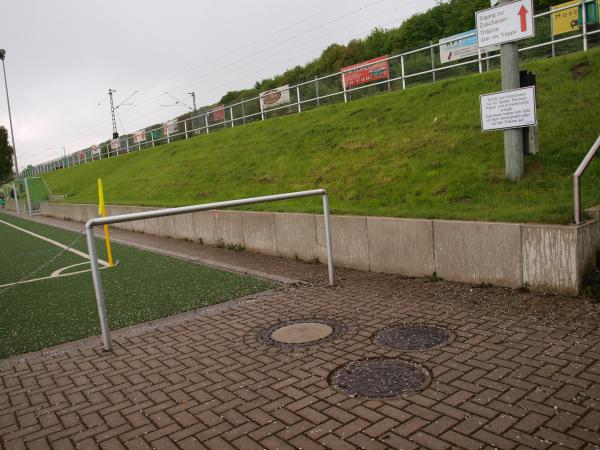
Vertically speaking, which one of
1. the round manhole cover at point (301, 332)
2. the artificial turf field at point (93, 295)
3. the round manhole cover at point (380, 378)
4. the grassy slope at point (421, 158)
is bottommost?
the round manhole cover at point (301, 332)

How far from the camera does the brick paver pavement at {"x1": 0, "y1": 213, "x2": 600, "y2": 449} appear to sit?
301cm

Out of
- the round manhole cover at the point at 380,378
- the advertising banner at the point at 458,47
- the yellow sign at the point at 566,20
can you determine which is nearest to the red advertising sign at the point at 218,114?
the advertising banner at the point at 458,47

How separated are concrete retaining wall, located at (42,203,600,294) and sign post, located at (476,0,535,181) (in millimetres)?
1946

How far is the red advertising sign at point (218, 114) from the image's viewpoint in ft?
92.9

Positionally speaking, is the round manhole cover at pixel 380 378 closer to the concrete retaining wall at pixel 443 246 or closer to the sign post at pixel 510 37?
the concrete retaining wall at pixel 443 246

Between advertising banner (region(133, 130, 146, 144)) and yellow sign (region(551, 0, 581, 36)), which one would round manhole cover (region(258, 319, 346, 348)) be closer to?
yellow sign (region(551, 0, 581, 36))

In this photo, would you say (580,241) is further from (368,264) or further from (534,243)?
(368,264)

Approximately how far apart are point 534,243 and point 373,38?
76150mm

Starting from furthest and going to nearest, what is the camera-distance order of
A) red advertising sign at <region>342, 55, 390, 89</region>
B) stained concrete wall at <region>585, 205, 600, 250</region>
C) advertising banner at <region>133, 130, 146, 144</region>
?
advertising banner at <region>133, 130, 146, 144</region> < red advertising sign at <region>342, 55, 390, 89</region> < stained concrete wall at <region>585, 205, 600, 250</region>

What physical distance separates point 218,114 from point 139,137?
13.2m

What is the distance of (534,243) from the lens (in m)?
5.28

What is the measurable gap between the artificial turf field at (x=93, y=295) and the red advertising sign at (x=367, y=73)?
40.2 feet

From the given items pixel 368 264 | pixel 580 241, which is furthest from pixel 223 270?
pixel 580 241

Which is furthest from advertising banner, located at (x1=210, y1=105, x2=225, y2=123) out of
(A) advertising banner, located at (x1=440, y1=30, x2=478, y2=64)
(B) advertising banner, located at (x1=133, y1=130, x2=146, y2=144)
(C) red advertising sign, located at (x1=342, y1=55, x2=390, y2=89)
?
(A) advertising banner, located at (x1=440, y1=30, x2=478, y2=64)
